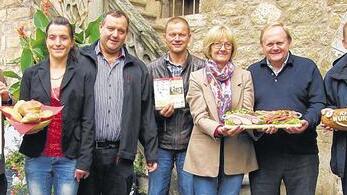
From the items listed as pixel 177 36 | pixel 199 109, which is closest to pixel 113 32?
pixel 177 36

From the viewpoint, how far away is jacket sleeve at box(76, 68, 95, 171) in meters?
3.70

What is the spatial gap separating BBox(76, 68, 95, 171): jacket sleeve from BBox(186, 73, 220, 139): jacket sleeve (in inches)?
26.8

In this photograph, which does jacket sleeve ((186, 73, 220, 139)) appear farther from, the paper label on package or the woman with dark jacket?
the woman with dark jacket

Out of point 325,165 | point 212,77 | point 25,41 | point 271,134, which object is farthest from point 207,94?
point 25,41

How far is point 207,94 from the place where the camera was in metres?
3.83

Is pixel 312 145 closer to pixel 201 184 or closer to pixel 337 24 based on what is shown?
pixel 201 184

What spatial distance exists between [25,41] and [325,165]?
329 centimetres

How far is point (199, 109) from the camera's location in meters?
3.79

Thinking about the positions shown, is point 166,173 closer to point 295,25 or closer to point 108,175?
point 108,175

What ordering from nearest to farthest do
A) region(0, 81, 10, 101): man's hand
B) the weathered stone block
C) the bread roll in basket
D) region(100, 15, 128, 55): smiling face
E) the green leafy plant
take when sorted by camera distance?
the bread roll in basket, region(0, 81, 10, 101): man's hand, region(100, 15, 128, 55): smiling face, the green leafy plant, the weathered stone block

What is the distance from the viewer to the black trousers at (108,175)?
3.83 meters

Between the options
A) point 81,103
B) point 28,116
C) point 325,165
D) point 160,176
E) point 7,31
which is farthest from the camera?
point 7,31

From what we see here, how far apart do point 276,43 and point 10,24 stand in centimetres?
557

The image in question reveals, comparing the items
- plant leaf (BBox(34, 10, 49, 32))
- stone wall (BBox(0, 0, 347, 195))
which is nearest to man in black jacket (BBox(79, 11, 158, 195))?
plant leaf (BBox(34, 10, 49, 32))
